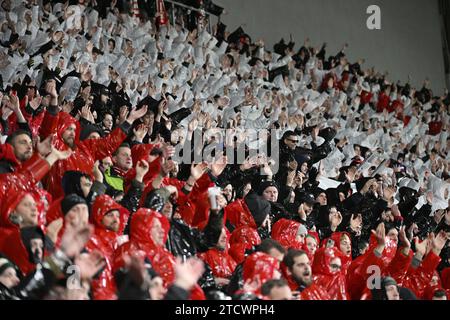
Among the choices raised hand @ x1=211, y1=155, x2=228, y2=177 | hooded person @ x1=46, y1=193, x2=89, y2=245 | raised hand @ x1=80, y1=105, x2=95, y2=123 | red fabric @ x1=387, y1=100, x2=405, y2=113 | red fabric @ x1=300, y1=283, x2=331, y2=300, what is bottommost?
red fabric @ x1=300, y1=283, x2=331, y2=300

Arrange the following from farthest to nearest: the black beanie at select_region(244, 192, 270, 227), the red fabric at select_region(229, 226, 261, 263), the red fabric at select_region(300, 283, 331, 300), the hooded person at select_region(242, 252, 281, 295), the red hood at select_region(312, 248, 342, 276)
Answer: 1. the black beanie at select_region(244, 192, 270, 227)
2. the red fabric at select_region(229, 226, 261, 263)
3. the red hood at select_region(312, 248, 342, 276)
4. the red fabric at select_region(300, 283, 331, 300)
5. the hooded person at select_region(242, 252, 281, 295)

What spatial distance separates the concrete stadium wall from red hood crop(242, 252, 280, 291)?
1067cm

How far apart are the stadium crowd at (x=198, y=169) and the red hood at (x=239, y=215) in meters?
0.01

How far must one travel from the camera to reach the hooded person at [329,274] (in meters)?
4.97

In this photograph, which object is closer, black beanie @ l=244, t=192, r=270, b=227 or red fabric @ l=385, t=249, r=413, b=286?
red fabric @ l=385, t=249, r=413, b=286

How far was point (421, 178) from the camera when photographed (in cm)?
1170

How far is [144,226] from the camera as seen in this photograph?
418 centimetres

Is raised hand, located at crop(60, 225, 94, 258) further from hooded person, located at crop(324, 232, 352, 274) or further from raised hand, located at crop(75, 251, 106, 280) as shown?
hooded person, located at crop(324, 232, 352, 274)

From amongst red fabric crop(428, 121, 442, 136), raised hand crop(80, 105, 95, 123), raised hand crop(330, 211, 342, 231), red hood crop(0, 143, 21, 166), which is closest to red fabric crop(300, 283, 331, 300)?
red hood crop(0, 143, 21, 166)

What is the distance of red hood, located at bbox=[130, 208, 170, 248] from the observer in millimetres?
4152

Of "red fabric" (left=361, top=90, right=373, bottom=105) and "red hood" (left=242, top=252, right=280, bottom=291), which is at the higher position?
"red fabric" (left=361, top=90, right=373, bottom=105)

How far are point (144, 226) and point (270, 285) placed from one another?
0.82m

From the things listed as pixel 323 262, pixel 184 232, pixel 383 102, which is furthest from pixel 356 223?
pixel 383 102
